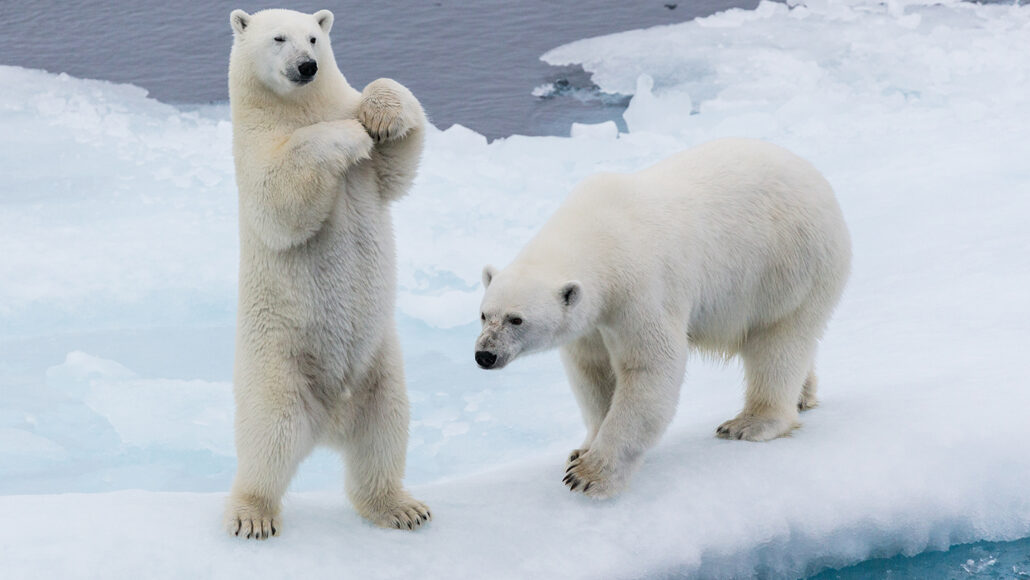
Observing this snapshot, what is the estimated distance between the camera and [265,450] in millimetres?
3658

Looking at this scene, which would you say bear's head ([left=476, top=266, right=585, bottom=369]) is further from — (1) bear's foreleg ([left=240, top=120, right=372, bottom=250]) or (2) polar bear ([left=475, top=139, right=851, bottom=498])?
(1) bear's foreleg ([left=240, top=120, right=372, bottom=250])

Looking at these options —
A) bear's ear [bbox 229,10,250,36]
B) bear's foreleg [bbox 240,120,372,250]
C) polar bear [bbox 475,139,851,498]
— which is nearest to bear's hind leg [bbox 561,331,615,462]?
polar bear [bbox 475,139,851,498]

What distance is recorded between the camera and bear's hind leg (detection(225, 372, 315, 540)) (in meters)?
3.65

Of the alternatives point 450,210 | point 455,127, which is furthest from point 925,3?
point 450,210

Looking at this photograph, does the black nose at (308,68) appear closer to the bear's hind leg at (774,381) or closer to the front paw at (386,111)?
the front paw at (386,111)

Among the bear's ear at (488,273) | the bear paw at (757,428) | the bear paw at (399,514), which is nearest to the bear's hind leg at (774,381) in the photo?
the bear paw at (757,428)

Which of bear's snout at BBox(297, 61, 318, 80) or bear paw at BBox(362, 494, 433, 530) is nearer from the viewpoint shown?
bear's snout at BBox(297, 61, 318, 80)

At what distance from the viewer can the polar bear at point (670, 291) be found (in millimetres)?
3922

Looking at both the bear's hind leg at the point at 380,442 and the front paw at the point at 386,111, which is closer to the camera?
the front paw at the point at 386,111

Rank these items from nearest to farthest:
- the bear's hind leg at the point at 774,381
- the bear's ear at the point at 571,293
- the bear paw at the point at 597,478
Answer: the bear's ear at the point at 571,293, the bear paw at the point at 597,478, the bear's hind leg at the point at 774,381

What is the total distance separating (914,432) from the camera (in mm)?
4379

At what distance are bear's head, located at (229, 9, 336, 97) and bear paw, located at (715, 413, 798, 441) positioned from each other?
82.6 inches

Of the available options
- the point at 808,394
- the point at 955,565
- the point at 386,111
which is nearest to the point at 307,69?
the point at 386,111

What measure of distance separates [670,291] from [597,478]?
2.33 ft
